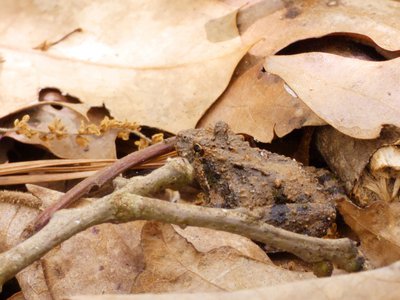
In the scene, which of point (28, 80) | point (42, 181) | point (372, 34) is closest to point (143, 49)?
point (28, 80)

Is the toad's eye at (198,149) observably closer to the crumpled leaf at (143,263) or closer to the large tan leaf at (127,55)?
the large tan leaf at (127,55)

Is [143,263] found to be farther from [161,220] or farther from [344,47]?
[344,47]

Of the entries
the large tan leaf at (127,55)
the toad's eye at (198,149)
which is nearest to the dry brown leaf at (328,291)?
the toad's eye at (198,149)

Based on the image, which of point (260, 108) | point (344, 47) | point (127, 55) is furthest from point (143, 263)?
point (344, 47)

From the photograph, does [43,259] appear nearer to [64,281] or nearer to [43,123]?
[64,281]

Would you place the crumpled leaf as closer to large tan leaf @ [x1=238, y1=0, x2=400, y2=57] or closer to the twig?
the twig

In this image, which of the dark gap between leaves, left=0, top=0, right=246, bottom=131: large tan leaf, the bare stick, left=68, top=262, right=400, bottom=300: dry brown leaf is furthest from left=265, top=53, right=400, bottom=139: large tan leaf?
left=68, top=262, right=400, bottom=300: dry brown leaf
